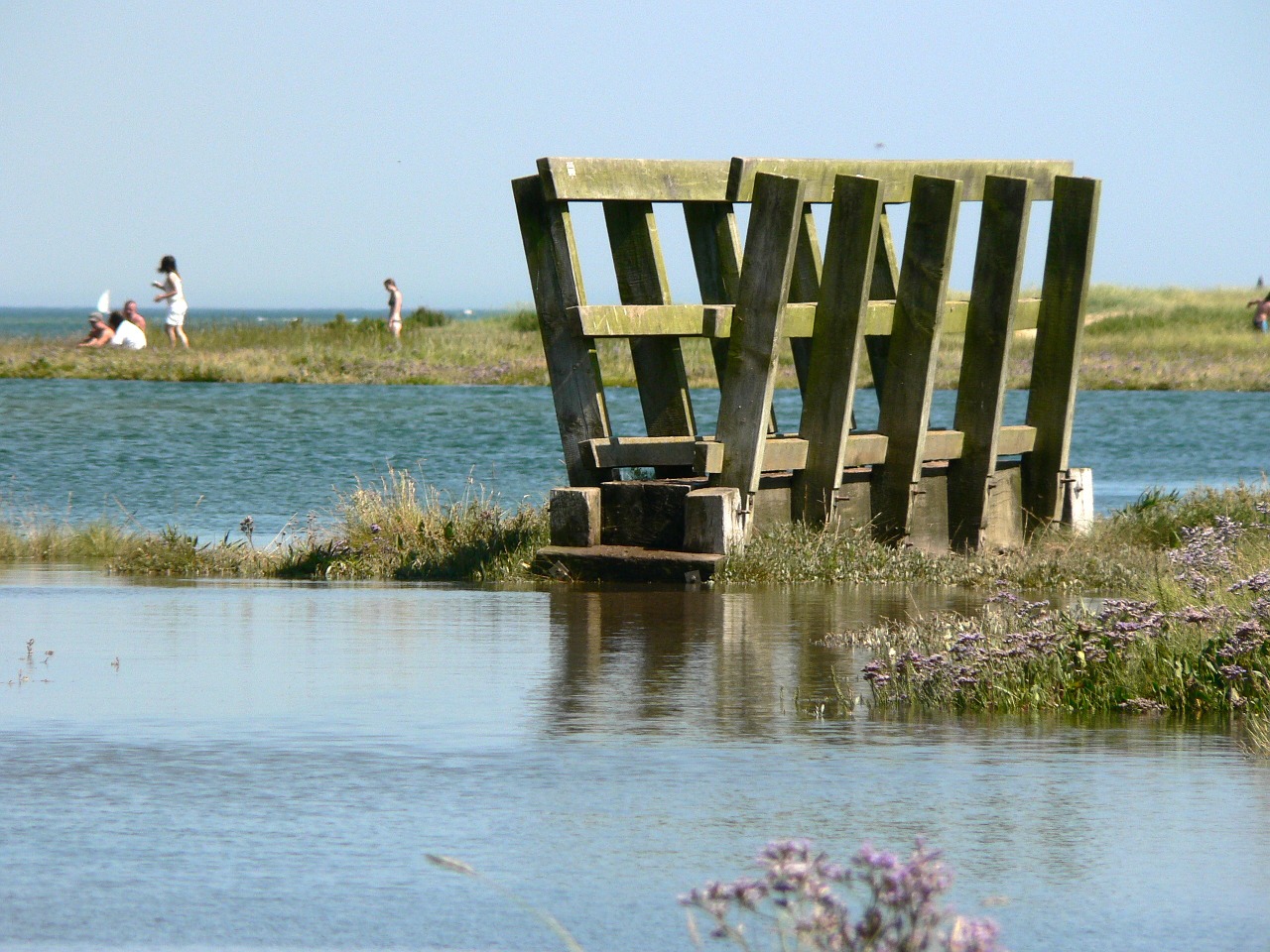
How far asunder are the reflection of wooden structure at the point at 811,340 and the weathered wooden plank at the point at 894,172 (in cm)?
2

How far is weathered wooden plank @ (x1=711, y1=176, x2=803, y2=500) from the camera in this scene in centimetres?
1282

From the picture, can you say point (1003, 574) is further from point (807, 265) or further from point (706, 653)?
point (706, 653)

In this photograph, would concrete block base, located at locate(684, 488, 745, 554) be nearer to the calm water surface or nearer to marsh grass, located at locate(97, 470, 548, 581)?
the calm water surface

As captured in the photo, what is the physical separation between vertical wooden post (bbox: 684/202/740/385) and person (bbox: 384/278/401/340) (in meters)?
36.8

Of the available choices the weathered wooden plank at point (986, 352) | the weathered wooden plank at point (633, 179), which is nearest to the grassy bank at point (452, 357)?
the weathered wooden plank at point (986, 352)

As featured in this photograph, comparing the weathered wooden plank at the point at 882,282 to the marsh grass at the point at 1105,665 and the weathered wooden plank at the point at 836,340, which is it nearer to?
the weathered wooden plank at the point at 836,340

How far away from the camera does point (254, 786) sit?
6555 mm

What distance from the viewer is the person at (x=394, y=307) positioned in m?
50.7

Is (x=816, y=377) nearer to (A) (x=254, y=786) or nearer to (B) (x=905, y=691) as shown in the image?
(B) (x=905, y=691)

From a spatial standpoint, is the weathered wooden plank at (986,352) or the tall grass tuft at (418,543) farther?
the weathered wooden plank at (986,352)

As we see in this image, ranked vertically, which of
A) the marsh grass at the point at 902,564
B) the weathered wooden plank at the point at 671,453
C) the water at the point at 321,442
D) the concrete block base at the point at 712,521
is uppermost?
the weathered wooden plank at the point at 671,453

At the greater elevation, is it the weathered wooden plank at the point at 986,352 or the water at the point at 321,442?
the weathered wooden plank at the point at 986,352

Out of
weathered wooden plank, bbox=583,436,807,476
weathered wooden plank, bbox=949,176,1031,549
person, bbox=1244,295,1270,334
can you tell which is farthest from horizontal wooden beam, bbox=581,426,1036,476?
person, bbox=1244,295,1270,334

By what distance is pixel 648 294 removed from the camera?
1373 cm
